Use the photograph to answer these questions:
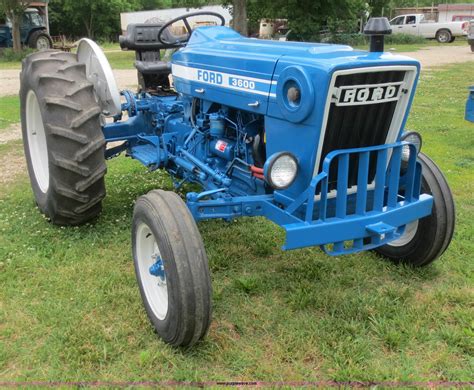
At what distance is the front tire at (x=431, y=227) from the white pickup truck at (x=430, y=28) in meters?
30.4

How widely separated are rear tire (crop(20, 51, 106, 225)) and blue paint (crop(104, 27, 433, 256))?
748 millimetres

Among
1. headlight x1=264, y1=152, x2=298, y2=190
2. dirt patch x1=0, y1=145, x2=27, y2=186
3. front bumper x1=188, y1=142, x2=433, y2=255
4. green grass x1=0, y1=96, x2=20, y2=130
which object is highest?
headlight x1=264, y1=152, x2=298, y2=190

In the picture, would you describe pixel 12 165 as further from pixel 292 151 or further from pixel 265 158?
pixel 292 151

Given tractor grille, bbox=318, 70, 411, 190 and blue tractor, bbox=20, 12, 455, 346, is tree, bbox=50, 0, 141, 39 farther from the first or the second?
tractor grille, bbox=318, 70, 411, 190

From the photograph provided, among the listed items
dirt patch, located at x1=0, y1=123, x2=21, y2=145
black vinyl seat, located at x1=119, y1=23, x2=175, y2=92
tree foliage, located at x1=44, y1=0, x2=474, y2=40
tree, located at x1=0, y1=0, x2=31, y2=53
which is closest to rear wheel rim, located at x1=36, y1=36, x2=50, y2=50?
tree, located at x1=0, y1=0, x2=31, y2=53

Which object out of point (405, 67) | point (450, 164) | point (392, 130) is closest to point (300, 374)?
point (392, 130)

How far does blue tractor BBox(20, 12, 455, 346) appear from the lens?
284 cm

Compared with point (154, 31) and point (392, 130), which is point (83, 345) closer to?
point (392, 130)

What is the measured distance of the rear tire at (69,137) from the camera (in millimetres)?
3930

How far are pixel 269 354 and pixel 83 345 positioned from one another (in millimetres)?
1073

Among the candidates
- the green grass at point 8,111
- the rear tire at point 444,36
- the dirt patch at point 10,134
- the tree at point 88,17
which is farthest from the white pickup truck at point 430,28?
the dirt patch at point 10,134

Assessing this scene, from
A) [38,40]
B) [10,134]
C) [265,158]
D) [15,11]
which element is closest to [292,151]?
[265,158]

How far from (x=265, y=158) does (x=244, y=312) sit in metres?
1.02

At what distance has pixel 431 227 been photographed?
12.0 ft
